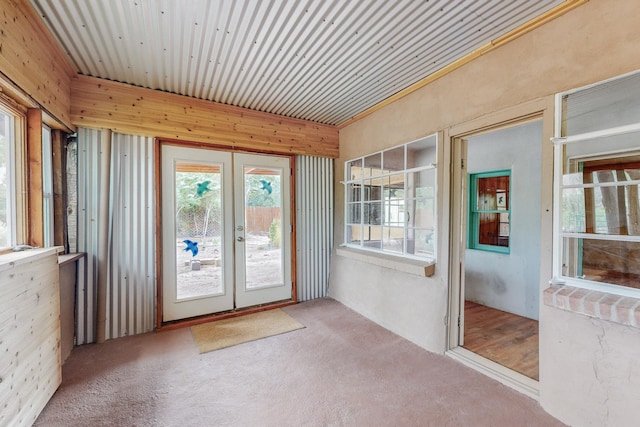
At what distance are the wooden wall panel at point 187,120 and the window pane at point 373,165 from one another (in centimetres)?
72

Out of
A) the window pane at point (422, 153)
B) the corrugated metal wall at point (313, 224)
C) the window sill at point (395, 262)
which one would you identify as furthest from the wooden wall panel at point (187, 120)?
the window sill at point (395, 262)

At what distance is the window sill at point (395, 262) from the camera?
Result: 2688mm

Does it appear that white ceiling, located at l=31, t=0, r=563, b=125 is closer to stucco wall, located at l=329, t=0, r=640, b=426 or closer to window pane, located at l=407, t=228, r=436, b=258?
stucco wall, located at l=329, t=0, r=640, b=426

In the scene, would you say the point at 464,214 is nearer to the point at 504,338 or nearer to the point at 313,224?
the point at 504,338

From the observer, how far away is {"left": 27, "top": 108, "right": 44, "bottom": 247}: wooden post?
210 centimetres

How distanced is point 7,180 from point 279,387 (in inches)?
98.9

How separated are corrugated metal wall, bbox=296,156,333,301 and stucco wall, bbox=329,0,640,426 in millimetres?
1481

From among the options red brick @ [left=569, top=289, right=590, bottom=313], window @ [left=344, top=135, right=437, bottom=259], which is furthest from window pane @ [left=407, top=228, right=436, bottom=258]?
red brick @ [left=569, top=289, right=590, bottom=313]

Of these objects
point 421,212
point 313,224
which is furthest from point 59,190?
point 421,212

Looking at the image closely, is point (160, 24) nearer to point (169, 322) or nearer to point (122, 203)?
point (122, 203)

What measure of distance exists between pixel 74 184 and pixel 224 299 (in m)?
2.05

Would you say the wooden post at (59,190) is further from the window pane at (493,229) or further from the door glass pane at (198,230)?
the window pane at (493,229)

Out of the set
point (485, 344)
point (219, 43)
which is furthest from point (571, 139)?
point (219, 43)

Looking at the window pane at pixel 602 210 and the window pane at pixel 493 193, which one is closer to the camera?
the window pane at pixel 602 210
